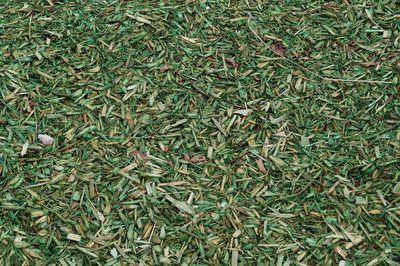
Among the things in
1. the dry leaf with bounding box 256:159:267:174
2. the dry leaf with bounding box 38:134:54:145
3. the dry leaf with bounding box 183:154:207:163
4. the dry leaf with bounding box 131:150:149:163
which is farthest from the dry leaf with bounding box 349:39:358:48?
the dry leaf with bounding box 38:134:54:145

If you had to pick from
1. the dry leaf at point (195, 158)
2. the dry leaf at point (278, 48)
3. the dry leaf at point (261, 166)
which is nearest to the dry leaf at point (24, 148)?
the dry leaf at point (195, 158)

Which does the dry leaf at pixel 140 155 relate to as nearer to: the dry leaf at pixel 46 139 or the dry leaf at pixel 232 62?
the dry leaf at pixel 46 139

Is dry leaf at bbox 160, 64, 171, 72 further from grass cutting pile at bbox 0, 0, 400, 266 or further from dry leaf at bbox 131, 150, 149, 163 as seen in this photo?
dry leaf at bbox 131, 150, 149, 163

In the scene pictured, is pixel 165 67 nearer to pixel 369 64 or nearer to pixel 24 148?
pixel 24 148

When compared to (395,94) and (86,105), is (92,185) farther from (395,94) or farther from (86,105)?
(395,94)

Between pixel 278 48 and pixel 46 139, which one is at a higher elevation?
pixel 278 48

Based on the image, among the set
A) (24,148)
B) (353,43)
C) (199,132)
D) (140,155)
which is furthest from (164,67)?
(353,43)
